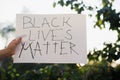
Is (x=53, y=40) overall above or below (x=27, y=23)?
below

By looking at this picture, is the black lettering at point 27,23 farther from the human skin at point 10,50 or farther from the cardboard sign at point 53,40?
the human skin at point 10,50

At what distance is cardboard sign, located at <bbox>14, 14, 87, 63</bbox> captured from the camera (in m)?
2.69

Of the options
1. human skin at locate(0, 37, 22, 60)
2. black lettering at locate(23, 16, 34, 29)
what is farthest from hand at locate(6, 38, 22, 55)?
black lettering at locate(23, 16, 34, 29)

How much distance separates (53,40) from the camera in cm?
272

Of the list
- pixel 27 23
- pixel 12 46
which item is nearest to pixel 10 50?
pixel 12 46

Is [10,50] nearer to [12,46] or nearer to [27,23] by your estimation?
[12,46]

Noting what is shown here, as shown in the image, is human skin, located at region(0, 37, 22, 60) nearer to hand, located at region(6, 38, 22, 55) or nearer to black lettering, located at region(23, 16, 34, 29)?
hand, located at region(6, 38, 22, 55)

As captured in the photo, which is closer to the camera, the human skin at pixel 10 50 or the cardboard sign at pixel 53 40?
the human skin at pixel 10 50

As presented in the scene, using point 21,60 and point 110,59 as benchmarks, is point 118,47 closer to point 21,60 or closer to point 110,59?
point 110,59

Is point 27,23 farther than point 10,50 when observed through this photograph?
Yes

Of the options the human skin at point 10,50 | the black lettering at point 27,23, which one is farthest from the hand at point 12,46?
the black lettering at point 27,23

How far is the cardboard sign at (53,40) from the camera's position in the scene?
2.69m

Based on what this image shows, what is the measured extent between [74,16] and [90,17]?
13.9ft

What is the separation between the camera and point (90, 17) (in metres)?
6.95
